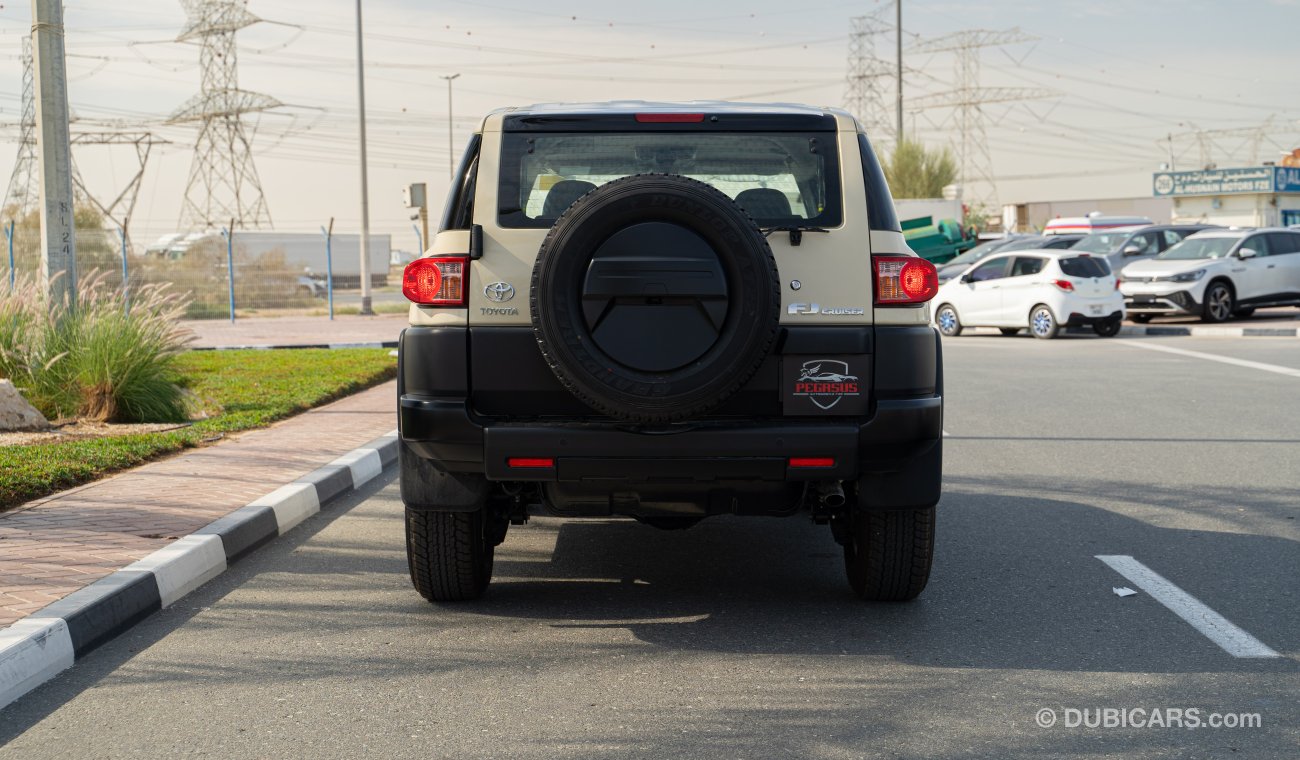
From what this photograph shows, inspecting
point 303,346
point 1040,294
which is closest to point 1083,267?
point 1040,294

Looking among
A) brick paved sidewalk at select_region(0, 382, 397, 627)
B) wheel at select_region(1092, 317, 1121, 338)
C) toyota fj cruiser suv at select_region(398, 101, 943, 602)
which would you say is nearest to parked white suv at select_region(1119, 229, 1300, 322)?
wheel at select_region(1092, 317, 1121, 338)

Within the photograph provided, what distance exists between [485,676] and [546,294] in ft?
4.31

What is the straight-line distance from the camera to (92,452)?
8844mm

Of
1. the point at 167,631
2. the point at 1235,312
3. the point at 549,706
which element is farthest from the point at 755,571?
the point at 1235,312

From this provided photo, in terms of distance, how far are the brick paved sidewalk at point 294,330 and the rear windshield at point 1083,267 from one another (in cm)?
1172

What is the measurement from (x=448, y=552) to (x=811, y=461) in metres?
1.53

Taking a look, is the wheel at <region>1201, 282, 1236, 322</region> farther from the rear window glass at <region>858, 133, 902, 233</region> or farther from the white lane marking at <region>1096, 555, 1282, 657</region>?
the rear window glass at <region>858, 133, 902, 233</region>

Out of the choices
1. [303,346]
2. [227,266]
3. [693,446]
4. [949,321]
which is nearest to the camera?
[693,446]

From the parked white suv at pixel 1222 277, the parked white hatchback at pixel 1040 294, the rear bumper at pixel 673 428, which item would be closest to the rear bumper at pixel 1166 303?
the parked white suv at pixel 1222 277

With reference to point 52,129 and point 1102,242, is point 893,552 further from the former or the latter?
point 1102,242

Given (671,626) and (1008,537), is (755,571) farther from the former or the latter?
(1008,537)

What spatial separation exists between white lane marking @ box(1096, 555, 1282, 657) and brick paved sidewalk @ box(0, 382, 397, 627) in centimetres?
435

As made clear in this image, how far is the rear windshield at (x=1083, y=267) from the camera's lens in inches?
911

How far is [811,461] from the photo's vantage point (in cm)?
474
